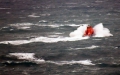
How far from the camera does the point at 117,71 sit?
68.7ft

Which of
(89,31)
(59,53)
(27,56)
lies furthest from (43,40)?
(27,56)

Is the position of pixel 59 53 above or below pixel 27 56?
below

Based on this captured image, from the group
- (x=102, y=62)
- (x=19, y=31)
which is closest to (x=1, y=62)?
(x=102, y=62)

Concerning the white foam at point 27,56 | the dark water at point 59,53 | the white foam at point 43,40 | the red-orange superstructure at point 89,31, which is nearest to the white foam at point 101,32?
the red-orange superstructure at point 89,31

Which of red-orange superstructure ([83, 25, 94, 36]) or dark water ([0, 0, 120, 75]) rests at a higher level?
red-orange superstructure ([83, 25, 94, 36])

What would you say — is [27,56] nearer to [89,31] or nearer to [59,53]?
[59,53]

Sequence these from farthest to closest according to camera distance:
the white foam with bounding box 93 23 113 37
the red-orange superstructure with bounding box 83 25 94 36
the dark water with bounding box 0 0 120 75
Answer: the white foam with bounding box 93 23 113 37 < the red-orange superstructure with bounding box 83 25 94 36 < the dark water with bounding box 0 0 120 75

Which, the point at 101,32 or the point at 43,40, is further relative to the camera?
the point at 101,32

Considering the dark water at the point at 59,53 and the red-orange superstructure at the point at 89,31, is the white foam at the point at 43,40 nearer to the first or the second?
the dark water at the point at 59,53

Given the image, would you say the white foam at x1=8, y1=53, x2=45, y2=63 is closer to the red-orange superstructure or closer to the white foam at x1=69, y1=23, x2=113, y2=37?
A: the white foam at x1=69, y1=23, x2=113, y2=37

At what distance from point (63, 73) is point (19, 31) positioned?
56.6 ft

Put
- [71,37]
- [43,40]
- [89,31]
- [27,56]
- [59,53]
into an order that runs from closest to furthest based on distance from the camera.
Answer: [27,56]
[59,53]
[43,40]
[71,37]
[89,31]

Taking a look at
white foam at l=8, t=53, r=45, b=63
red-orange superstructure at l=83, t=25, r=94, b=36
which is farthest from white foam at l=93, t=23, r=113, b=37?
white foam at l=8, t=53, r=45, b=63

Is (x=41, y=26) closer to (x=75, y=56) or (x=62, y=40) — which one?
(x=62, y=40)
